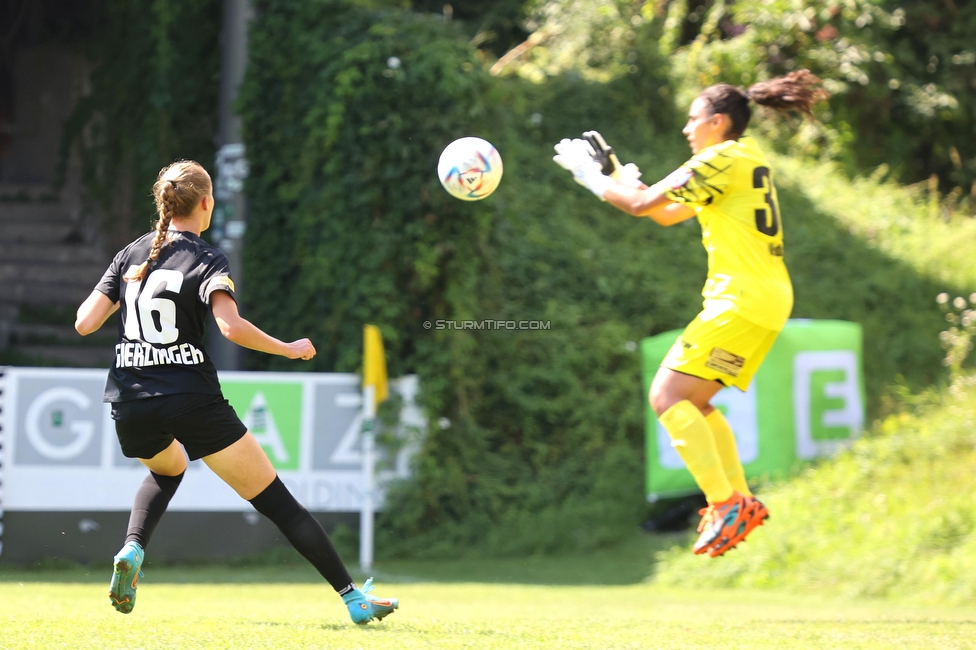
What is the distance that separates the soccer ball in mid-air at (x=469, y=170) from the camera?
5.80m

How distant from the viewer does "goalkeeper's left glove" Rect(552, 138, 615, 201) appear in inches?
206

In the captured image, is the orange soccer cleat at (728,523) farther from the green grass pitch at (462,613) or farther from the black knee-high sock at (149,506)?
the black knee-high sock at (149,506)

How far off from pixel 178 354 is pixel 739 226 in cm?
265

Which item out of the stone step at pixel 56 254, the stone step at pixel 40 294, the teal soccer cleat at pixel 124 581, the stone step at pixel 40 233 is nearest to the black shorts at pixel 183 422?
the teal soccer cleat at pixel 124 581

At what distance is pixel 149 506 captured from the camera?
4457 mm

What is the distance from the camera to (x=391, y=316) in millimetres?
10070

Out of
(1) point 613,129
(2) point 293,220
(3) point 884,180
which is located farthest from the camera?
(3) point 884,180

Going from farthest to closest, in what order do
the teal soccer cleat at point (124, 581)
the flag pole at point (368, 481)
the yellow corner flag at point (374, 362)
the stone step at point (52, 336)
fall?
the stone step at point (52, 336), the yellow corner flag at point (374, 362), the flag pole at point (368, 481), the teal soccer cleat at point (124, 581)

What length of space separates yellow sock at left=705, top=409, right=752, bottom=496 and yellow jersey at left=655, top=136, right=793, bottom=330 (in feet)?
2.01

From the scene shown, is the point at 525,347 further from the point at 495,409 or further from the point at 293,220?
the point at 293,220

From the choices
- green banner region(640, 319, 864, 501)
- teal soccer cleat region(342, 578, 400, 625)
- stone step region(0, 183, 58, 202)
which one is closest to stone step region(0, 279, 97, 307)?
stone step region(0, 183, 58, 202)

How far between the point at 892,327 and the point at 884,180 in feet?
12.5

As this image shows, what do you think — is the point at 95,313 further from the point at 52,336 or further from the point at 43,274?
the point at 43,274

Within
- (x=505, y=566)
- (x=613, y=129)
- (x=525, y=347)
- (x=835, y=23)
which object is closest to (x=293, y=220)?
(x=525, y=347)
